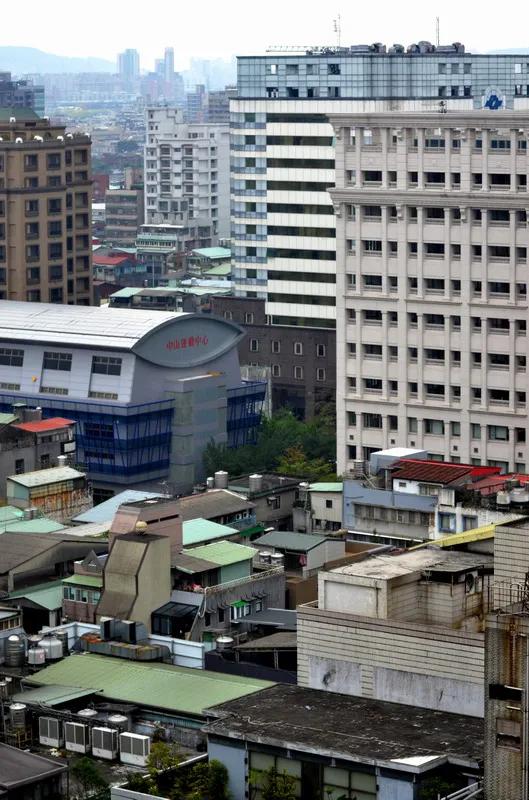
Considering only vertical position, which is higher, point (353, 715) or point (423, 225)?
point (423, 225)

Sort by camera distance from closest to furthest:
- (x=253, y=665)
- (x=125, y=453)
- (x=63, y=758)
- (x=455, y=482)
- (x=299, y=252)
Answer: (x=63, y=758)
(x=253, y=665)
(x=455, y=482)
(x=125, y=453)
(x=299, y=252)

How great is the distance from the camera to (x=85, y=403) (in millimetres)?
138750

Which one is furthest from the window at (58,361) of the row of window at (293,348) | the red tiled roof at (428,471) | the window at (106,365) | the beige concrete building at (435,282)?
the red tiled roof at (428,471)

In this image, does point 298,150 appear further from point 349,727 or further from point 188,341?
point 349,727

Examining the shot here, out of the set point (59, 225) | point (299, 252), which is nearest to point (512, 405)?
point (299, 252)

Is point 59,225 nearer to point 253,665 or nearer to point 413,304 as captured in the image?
point 413,304

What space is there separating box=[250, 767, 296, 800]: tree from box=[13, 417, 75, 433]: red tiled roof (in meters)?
62.6

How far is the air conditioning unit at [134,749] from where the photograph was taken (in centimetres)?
7394

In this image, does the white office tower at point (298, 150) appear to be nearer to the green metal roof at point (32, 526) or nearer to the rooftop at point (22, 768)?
the green metal roof at point (32, 526)

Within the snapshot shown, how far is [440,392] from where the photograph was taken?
129625mm

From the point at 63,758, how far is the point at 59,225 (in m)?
101

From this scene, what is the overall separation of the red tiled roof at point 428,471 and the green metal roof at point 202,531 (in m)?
9.55

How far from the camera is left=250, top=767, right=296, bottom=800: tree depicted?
210 ft

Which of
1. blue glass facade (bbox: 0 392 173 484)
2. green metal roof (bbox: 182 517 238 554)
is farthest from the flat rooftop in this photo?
blue glass facade (bbox: 0 392 173 484)
